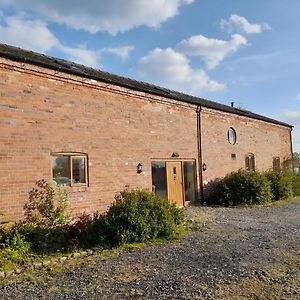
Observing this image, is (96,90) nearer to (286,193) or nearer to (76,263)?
(76,263)

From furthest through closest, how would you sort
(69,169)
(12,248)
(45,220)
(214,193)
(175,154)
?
(214,193) < (175,154) < (69,169) < (45,220) < (12,248)

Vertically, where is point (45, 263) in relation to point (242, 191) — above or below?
below

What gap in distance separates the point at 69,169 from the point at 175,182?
621cm

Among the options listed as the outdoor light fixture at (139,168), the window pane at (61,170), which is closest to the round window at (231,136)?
the outdoor light fixture at (139,168)

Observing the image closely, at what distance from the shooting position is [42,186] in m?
9.97

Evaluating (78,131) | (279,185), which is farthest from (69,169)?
(279,185)

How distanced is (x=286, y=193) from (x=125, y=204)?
511 inches

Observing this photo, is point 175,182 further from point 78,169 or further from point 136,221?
point 136,221

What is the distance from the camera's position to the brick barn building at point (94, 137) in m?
9.45

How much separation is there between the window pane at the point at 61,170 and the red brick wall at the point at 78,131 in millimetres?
242

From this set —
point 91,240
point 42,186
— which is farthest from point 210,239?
point 42,186

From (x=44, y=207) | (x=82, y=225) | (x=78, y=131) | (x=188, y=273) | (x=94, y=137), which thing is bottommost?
(x=188, y=273)

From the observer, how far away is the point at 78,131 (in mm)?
11234

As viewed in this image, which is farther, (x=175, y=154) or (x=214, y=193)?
(x=214, y=193)
